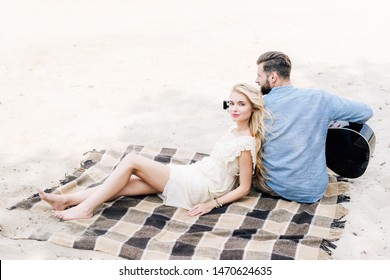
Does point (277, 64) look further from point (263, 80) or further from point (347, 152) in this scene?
point (347, 152)

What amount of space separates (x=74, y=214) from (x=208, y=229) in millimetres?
1006

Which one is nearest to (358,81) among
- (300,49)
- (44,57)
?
(300,49)

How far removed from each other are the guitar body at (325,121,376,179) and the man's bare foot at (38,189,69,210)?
86.9 inches

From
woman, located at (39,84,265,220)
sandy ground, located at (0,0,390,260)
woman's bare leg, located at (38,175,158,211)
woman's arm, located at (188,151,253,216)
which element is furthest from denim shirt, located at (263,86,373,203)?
woman's bare leg, located at (38,175,158,211)

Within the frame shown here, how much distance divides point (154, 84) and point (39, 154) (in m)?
2.17

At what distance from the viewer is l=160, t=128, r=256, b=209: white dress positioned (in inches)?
161

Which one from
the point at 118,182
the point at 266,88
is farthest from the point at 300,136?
the point at 118,182

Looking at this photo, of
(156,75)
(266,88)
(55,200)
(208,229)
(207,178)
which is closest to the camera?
(208,229)

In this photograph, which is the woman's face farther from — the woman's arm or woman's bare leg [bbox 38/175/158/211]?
woman's bare leg [bbox 38/175/158/211]

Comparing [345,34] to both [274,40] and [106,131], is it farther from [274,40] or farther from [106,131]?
[106,131]

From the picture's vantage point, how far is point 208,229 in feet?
12.8

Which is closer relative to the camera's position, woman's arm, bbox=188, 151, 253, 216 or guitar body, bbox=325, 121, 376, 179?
woman's arm, bbox=188, 151, 253, 216
